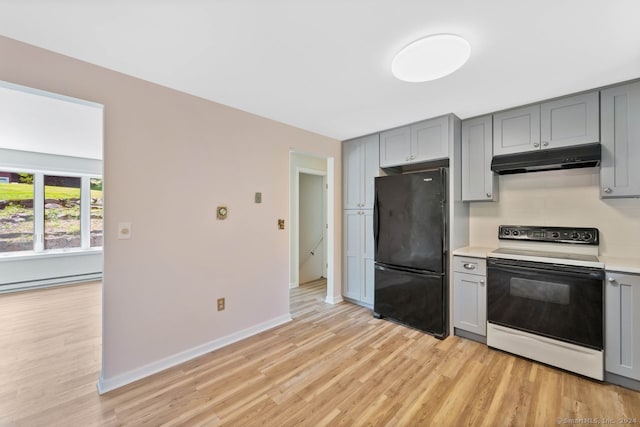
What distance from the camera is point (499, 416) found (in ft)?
5.49

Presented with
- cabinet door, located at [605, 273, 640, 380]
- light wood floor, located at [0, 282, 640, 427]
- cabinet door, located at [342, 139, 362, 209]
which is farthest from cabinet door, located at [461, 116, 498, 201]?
light wood floor, located at [0, 282, 640, 427]

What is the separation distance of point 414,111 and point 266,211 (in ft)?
6.29

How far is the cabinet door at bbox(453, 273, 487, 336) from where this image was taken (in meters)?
2.58

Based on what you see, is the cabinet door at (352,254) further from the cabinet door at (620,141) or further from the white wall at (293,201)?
the cabinet door at (620,141)

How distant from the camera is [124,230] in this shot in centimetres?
198

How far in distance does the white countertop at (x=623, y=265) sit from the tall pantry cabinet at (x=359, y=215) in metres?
2.13

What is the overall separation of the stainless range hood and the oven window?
1064 mm

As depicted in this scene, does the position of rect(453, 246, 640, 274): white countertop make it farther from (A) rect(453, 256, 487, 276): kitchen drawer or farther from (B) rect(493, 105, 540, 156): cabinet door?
(B) rect(493, 105, 540, 156): cabinet door

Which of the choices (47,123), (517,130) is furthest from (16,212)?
(517,130)

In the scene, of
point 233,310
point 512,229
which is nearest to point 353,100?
point 512,229

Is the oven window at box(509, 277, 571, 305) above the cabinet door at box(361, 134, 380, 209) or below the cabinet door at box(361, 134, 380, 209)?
below

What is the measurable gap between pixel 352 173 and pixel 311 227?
66.2 inches

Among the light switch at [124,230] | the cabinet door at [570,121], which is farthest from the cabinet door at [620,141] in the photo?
the light switch at [124,230]

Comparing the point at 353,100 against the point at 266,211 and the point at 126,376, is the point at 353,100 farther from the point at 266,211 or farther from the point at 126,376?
the point at 126,376
